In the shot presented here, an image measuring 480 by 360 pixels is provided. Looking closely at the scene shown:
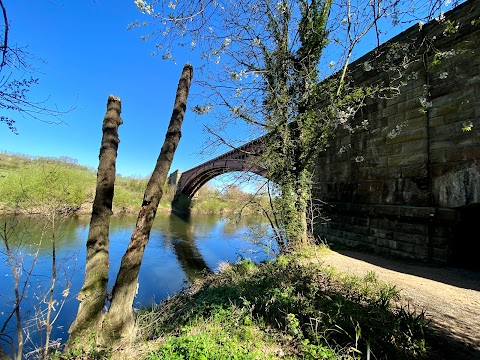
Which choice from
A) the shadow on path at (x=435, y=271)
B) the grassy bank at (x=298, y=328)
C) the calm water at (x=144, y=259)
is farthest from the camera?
the calm water at (x=144, y=259)

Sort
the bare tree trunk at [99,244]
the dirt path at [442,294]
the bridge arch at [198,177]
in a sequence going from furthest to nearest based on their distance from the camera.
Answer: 1. the bridge arch at [198,177]
2. the bare tree trunk at [99,244]
3. the dirt path at [442,294]

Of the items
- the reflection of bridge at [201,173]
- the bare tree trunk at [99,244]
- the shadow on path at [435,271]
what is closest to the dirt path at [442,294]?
the shadow on path at [435,271]

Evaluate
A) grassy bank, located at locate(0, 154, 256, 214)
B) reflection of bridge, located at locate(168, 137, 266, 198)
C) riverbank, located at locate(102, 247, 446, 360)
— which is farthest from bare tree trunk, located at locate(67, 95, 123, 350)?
reflection of bridge, located at locate(168, 137, 266, 198)

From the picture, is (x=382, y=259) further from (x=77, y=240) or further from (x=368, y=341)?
(x=77, y=240)

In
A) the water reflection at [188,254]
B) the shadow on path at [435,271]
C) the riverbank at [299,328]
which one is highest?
the shadow on path at [435,271]

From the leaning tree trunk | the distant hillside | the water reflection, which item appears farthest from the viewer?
the water reflection

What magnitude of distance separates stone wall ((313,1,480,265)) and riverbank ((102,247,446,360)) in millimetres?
2460

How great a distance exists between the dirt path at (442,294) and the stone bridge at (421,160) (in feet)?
1.97

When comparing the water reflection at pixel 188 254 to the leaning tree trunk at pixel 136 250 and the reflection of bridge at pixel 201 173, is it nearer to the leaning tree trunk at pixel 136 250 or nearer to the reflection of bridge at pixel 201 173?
the reflection of bridge at pixel 201 173

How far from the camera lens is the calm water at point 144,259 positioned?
627 centimetres

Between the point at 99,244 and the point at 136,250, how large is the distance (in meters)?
0.45

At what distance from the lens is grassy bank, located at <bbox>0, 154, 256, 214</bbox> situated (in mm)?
4256

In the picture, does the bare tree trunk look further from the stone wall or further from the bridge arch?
the bridge arch

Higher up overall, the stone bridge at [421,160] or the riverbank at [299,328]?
the stone bridge at [421,160]
